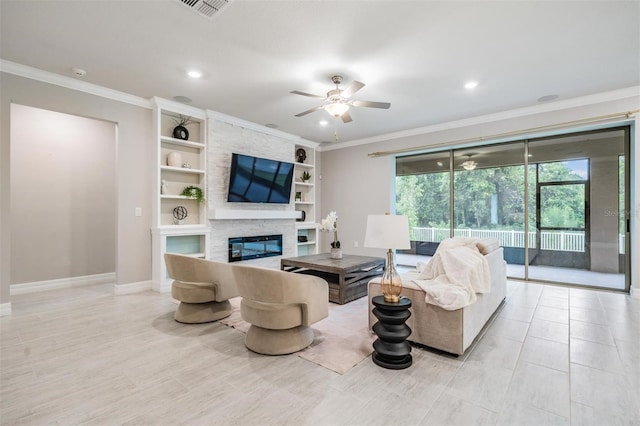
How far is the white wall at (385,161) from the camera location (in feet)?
14.3

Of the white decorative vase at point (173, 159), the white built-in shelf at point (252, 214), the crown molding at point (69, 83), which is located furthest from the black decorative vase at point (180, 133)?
the white built-in shelf at point (252, 214)

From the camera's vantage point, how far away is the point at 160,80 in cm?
394

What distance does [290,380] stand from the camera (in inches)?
84.3

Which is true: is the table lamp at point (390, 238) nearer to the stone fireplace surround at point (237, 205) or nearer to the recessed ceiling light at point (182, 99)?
the stone fireplace surround at point (237, 205)

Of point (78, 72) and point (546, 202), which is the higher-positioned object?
point (78, 72)

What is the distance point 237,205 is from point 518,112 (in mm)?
5047

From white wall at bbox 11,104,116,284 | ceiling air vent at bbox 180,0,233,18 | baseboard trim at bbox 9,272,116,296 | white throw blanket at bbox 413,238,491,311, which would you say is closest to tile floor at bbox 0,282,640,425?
white throw blanket at bbox 413,238,491,311

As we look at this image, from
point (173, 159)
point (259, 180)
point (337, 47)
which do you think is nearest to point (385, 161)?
point (259, 180)

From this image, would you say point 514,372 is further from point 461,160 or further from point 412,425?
point 461,160

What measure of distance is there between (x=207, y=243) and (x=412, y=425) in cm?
428

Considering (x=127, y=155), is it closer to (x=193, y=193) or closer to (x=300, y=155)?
(x=193, y=193)

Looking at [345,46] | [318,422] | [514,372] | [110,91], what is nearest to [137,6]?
[345,46]

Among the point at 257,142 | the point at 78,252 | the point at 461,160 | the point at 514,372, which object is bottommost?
the point at 514,372

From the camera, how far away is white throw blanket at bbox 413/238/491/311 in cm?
244
